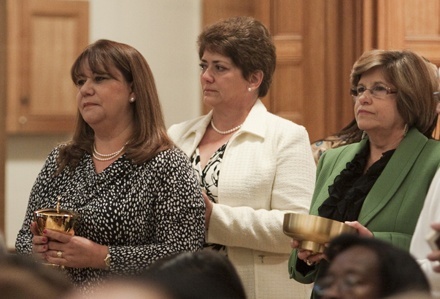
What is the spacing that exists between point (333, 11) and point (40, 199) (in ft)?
7.67

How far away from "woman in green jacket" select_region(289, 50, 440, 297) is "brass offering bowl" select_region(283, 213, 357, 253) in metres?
0.05

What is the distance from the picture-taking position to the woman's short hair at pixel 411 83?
2.80m

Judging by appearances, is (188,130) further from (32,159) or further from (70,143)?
(32,159)

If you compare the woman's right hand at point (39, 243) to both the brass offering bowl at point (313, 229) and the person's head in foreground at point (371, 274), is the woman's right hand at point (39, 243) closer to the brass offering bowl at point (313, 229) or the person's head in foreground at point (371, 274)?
the brass offering bowl at point (313, 229)

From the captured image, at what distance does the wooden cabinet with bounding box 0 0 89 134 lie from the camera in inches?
235

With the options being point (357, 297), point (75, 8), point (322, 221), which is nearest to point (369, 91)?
point (322, 221)

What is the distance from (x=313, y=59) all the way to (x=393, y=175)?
2.23 meters

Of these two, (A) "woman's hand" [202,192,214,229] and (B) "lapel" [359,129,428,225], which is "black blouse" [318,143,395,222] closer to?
(B) "lapel" [359,129,428,225]

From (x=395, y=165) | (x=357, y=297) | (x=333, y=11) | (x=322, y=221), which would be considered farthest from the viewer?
(x=333, y=11)

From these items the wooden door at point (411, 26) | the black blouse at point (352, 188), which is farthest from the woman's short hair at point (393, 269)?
the wooden door at point (411, 26)

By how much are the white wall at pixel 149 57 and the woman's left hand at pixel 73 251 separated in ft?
10.8

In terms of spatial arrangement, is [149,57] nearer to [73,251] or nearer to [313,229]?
[73,251]

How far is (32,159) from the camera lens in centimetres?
609

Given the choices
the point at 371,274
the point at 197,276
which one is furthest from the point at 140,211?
the point at 371,274
